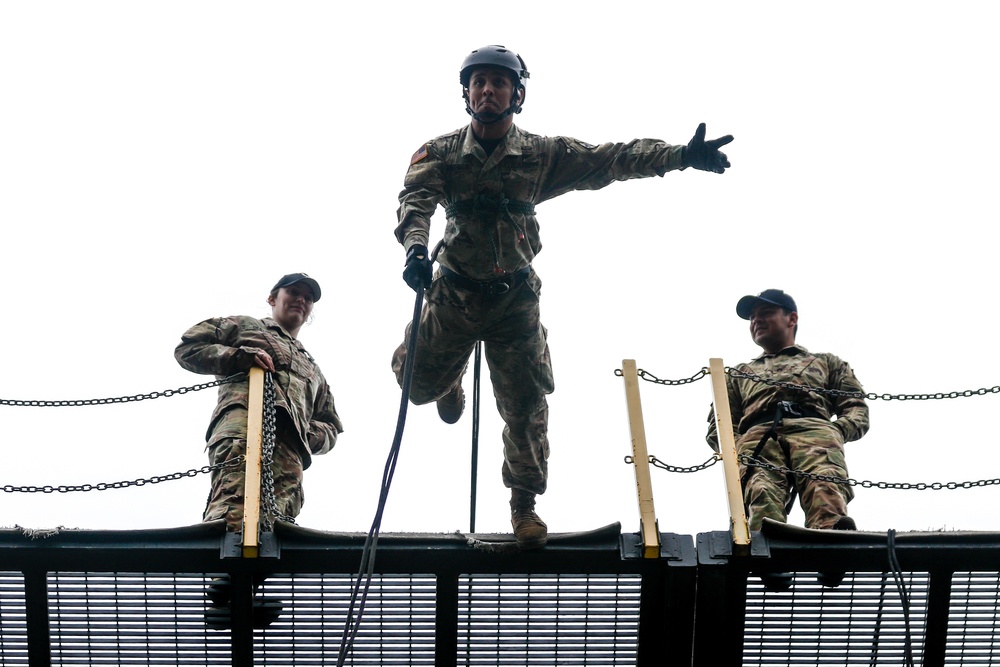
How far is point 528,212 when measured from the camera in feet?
26.6

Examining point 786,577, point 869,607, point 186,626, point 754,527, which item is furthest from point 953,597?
point 186,626

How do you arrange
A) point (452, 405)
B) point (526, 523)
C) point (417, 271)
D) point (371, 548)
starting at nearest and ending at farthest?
1. point (371, 548)
2. point (526, 523)
3. point (417, 271)
4. point (452, 405)

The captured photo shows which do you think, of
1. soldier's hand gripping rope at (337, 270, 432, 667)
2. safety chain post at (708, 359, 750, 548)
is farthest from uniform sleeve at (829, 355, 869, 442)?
soldier's hand gripping rope at (337, 270, 432, 667)

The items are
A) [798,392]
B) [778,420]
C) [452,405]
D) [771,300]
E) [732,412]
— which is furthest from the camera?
[771,300]

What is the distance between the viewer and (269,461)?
7398mm

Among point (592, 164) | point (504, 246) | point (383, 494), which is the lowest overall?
point (383, 494)

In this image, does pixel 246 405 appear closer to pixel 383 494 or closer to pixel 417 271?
pixel 417 271

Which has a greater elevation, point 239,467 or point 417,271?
point 417,271

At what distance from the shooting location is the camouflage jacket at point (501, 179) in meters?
7.93

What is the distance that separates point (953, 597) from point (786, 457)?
193cm

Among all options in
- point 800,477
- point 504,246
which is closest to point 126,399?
point 504,246

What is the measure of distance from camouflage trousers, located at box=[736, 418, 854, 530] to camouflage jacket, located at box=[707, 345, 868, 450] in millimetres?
133

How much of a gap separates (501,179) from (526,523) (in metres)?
2.24

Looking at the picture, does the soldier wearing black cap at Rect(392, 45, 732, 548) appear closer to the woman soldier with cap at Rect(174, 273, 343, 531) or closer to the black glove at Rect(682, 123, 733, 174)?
the black glove at Rect(682, 123, 733, 174)
